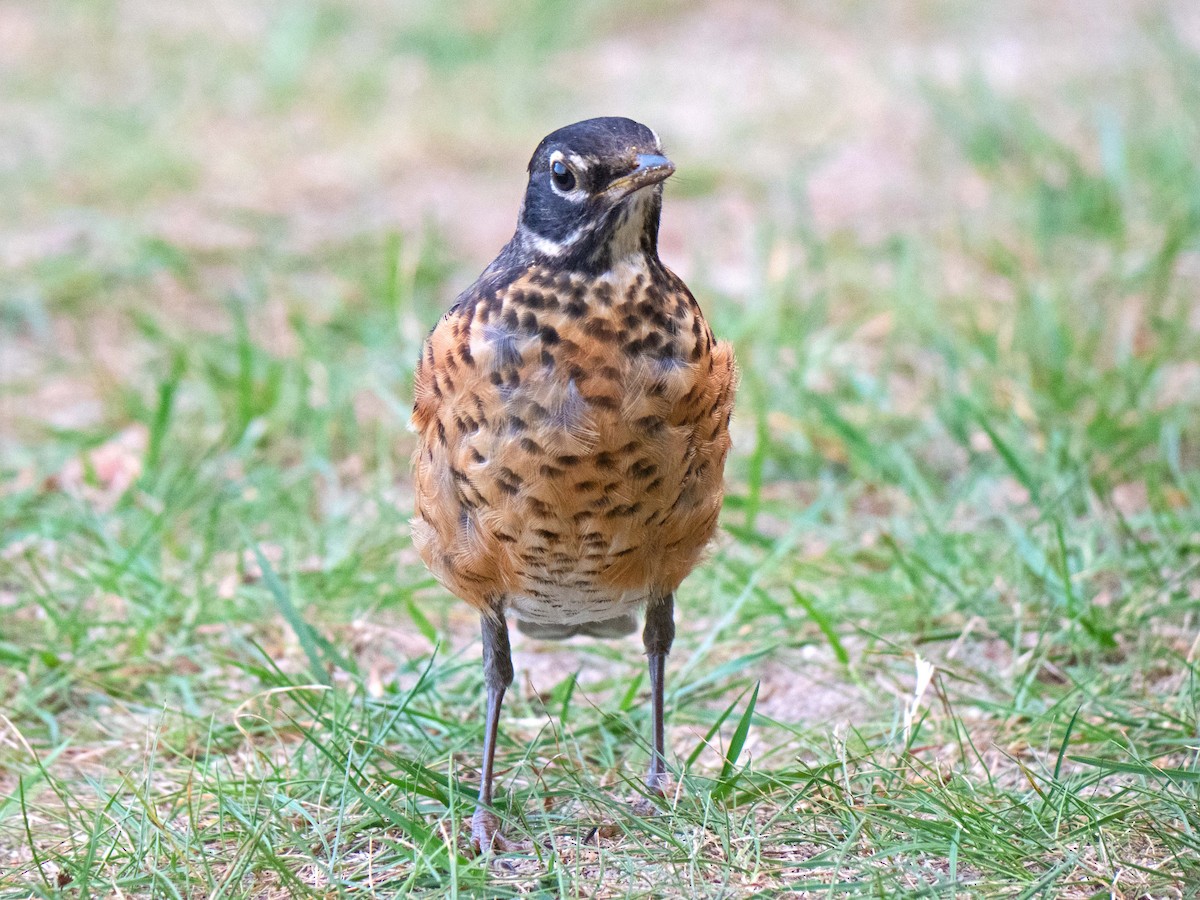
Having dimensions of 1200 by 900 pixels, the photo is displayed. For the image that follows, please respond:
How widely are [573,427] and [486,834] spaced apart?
0.91 metres

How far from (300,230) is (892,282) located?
315 centimetres

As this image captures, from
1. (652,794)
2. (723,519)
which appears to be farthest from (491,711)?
(723,519)

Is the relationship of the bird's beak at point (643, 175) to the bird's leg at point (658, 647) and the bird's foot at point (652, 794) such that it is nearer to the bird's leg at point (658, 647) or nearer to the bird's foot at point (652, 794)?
the bird's leg at point (658, 647)

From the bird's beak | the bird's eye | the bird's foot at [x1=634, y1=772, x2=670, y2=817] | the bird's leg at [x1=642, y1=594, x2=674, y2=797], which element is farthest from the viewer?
the bird's leg at [x1=642, y1=594, x2=674, y2=797]

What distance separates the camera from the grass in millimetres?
3189

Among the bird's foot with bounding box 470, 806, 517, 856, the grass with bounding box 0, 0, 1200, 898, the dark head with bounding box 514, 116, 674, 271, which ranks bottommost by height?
the bird's foot with bounding box 470, 806, 517, 856

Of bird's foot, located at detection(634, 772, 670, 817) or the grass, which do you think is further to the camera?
bird's foot, located at detection(634, 772, 670, 817)

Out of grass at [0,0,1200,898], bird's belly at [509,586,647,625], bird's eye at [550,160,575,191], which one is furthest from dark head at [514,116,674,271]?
grass at [0,0,1200,898]

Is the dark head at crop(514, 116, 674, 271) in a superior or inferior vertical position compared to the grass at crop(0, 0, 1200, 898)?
superior

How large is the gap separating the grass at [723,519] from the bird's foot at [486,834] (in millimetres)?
36

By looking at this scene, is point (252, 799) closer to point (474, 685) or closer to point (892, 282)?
point (474, 685)

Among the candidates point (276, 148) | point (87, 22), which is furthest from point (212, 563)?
point (87, 22)

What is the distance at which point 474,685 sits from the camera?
412 centimetres

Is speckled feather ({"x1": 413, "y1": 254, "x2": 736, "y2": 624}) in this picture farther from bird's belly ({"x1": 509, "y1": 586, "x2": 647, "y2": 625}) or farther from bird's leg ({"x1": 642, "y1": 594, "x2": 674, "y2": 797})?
bird's leg ({"x1": 642, "y1": 594, "x2": 674, "y2": 797})
